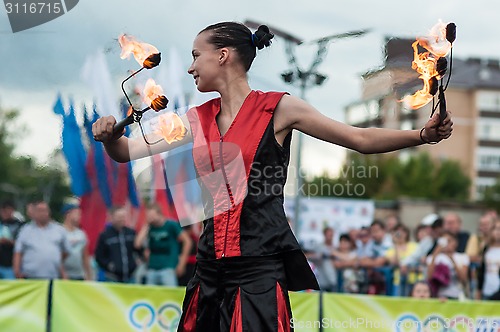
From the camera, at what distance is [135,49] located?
379 cm

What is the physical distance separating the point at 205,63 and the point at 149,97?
0.29 m

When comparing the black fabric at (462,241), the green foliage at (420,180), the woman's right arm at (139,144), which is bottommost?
the black fabric at (462,241)

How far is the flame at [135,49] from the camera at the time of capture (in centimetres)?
373

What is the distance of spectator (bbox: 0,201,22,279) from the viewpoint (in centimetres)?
1039

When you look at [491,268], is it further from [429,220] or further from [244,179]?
[244,179]

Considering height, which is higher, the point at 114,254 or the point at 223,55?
the point at 223,55

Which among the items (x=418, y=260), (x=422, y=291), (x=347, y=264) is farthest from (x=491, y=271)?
(x=347, y=264)

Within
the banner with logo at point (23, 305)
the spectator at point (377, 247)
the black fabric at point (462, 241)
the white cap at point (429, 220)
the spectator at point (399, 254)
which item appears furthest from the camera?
the white cap at point (429, 220)

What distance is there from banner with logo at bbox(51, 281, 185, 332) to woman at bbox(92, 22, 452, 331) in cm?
356

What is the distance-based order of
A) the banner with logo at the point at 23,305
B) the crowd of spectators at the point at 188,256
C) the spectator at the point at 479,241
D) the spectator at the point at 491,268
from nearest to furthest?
the banner with logo at the point at 23,305, the spectator at the point at 491,268, the crowd of spectators at the point at 188,256, the spectator at the point at 479,241

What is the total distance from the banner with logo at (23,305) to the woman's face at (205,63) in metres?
3.99

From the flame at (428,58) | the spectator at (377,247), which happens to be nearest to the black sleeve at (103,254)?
the spectator at (377,247)

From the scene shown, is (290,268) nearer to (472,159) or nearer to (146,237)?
(146,237)

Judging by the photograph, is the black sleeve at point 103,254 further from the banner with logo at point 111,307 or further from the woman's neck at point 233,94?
the woman's neck at point 233,94
